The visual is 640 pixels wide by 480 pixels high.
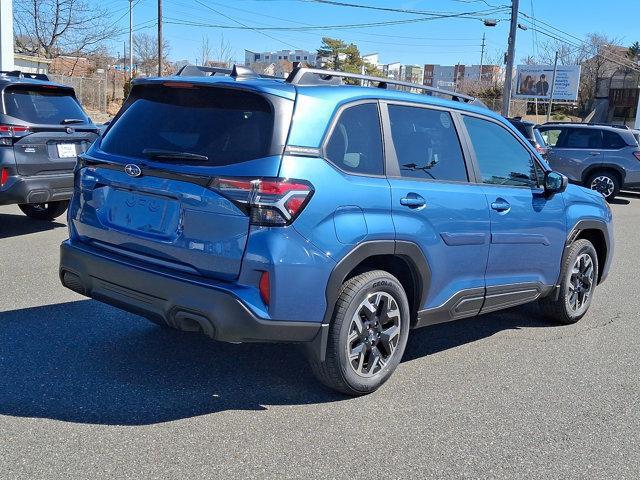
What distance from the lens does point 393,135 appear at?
4324mm

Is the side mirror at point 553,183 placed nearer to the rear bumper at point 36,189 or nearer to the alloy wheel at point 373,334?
the alloy wheel at point 373,334

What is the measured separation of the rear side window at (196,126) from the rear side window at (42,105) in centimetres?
429

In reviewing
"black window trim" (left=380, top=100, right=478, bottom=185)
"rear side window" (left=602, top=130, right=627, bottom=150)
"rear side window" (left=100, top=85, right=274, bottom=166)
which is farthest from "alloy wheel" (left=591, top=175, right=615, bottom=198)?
"rear side window" (left=100, top=85, right=274, bottom=166)

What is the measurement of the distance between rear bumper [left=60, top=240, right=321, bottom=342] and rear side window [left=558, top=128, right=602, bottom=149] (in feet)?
49.3

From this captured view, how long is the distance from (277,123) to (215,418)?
1.63 metres

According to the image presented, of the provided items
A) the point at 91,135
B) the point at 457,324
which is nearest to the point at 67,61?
the point at 91,135

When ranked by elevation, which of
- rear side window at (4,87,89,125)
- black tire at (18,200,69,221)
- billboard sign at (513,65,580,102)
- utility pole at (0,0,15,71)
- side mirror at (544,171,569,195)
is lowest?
black tire at (18,200,69,221)

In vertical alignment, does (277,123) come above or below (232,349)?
above

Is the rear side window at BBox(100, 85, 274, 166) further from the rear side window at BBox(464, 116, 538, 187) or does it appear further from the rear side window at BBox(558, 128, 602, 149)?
the rear side window at BBox(558, 128, 602, 149)

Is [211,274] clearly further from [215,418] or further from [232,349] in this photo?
[232,349]

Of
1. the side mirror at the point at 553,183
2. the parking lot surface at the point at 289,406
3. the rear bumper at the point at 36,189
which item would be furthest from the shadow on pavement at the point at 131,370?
the rear bumper at the point at 36,189

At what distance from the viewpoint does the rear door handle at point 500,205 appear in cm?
487

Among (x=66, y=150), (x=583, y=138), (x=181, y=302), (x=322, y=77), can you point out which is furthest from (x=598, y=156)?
(x=181, y=302)

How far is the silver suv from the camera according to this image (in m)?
16.7
